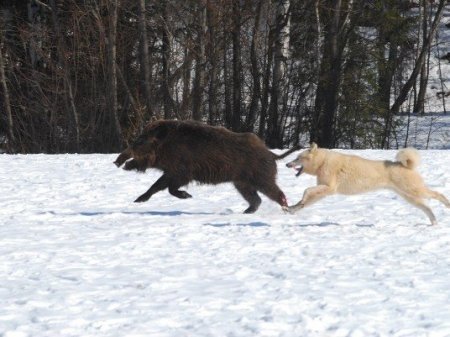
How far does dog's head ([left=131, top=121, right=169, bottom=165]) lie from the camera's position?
9.86m

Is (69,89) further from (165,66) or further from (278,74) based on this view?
(278,74)

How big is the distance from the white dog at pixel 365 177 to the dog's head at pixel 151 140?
6.42 ft

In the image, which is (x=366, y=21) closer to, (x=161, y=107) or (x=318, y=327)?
(x=161, y=107)

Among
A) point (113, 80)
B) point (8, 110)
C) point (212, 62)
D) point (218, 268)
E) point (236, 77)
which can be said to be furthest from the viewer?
point (236, 77)

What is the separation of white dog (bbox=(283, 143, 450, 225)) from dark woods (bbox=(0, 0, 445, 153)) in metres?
13.9

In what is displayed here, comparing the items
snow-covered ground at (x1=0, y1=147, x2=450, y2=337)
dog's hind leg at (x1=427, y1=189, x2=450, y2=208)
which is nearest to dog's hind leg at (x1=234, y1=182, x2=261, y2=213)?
snow-covered ground at (x1=0, y1=147, x2=450, y2=337)

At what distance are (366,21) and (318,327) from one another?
887 inches

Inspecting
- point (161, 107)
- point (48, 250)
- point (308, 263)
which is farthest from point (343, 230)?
point (161, 107)

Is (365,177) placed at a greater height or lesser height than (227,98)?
lesser

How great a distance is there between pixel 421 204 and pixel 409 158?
1.63 feet

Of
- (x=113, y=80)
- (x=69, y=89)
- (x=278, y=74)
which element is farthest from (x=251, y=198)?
(x=278, y=74)

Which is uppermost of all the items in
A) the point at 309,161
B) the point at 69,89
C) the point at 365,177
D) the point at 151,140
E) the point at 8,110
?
the point at 69,89

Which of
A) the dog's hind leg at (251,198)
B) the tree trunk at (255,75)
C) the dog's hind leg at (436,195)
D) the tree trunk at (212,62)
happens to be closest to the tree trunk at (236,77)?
the tree trunk at (255,75)

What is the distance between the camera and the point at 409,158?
8508 mm
